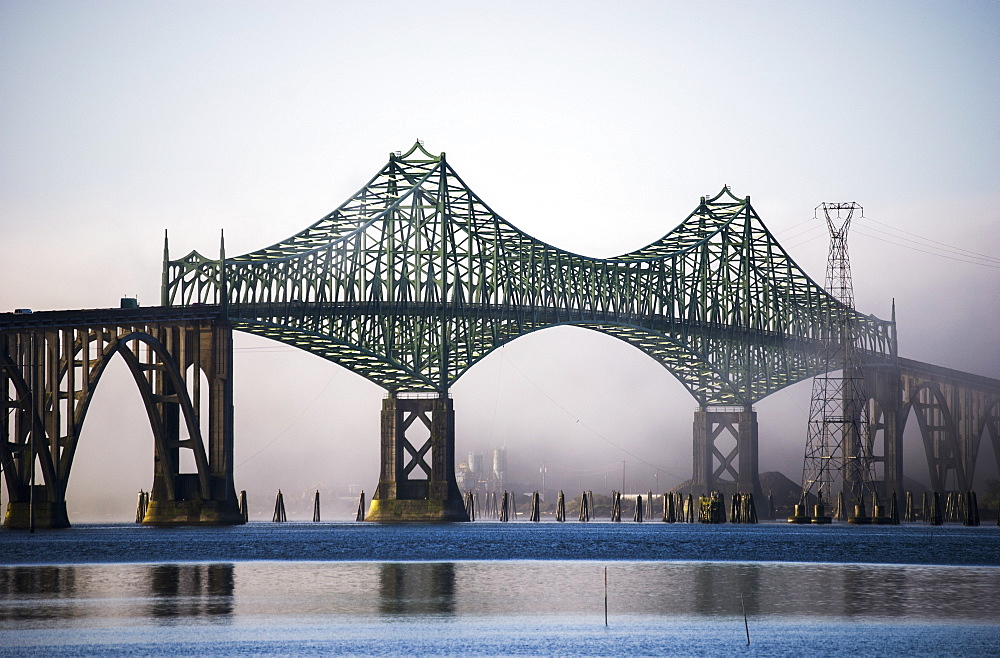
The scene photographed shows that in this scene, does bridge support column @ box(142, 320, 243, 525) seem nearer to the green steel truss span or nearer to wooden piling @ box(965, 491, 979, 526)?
the green steel truss span

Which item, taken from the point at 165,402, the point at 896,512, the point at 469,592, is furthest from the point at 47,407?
the point at 896,512

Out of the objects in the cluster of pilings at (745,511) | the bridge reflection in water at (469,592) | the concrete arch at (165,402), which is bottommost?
the bridge reflection in water at (469,592)

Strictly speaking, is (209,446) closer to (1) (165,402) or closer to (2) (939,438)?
(1) (165,402)

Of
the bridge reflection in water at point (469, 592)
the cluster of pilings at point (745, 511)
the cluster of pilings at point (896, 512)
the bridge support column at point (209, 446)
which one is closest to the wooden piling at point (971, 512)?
the cluster of pilings at point (896, 512)

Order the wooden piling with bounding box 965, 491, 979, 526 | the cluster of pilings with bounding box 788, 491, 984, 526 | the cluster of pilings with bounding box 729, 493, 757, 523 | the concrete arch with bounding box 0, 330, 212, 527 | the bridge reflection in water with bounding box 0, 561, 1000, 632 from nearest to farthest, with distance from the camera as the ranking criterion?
the bridge reflection in water with bounding box 0, 561, 1000, 632 < the concrete arch with bounding box 0, 330, 212, 527 < the cluster of pilings with bounding box 788, 491, 984, 526 < the cluster of pilings with bounding box 729, 493, 757, 523 < the wooden piling with bounding box 965, 491, 979, 526

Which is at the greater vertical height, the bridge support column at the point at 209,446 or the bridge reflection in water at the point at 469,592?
the bridge support column at the point at 209,446

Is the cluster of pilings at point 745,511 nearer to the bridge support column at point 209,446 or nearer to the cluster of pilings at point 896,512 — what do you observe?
the cluster of pilings at point 896,512

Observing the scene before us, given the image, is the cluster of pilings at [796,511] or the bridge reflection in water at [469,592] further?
the cluster of pilings at [796,511]

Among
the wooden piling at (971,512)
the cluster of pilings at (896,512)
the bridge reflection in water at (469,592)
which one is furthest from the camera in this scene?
the wooden piling at (971,512)

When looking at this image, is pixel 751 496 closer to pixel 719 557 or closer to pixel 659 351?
pixel 659 351

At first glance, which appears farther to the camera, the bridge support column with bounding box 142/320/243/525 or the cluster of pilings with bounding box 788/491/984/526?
the cluster of pilings with bounding box 788/491/984/526

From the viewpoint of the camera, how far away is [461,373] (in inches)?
3986

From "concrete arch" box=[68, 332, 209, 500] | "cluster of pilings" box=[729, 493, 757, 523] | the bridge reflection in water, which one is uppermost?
"concrete arch" box=[68, 332, 209, 500]

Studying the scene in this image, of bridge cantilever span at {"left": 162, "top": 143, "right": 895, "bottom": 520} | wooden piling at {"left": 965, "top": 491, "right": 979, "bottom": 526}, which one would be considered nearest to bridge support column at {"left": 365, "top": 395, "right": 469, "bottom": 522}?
bridge cantilever span at {"left": 162, "top": 143, "right": 895, "bottom": 520}
